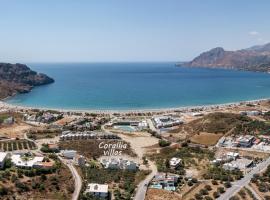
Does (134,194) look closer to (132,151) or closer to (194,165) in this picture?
(194,165)

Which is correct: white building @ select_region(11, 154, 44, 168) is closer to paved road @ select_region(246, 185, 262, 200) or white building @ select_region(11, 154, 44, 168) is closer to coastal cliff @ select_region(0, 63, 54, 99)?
paved road @ select_region(246, 185, 262, 200)

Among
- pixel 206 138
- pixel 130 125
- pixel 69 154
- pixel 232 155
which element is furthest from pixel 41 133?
pixel 232 155

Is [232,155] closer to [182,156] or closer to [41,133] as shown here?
[182,156]

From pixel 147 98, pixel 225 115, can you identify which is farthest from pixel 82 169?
pixel 147 98

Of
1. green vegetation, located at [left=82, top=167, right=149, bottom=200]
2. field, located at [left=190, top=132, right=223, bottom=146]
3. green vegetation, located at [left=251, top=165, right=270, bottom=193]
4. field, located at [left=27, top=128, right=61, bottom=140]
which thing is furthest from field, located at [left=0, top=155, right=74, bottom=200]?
field, located at [left=190, top=132, right=223, bottom=146]

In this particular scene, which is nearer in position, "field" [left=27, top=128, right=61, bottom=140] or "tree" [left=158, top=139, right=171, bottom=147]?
"tree" [left=158, top=139, right=171, bottom=147]

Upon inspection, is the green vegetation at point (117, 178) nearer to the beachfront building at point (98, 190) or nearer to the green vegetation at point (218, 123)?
the beachfront building at point (98, 190)
